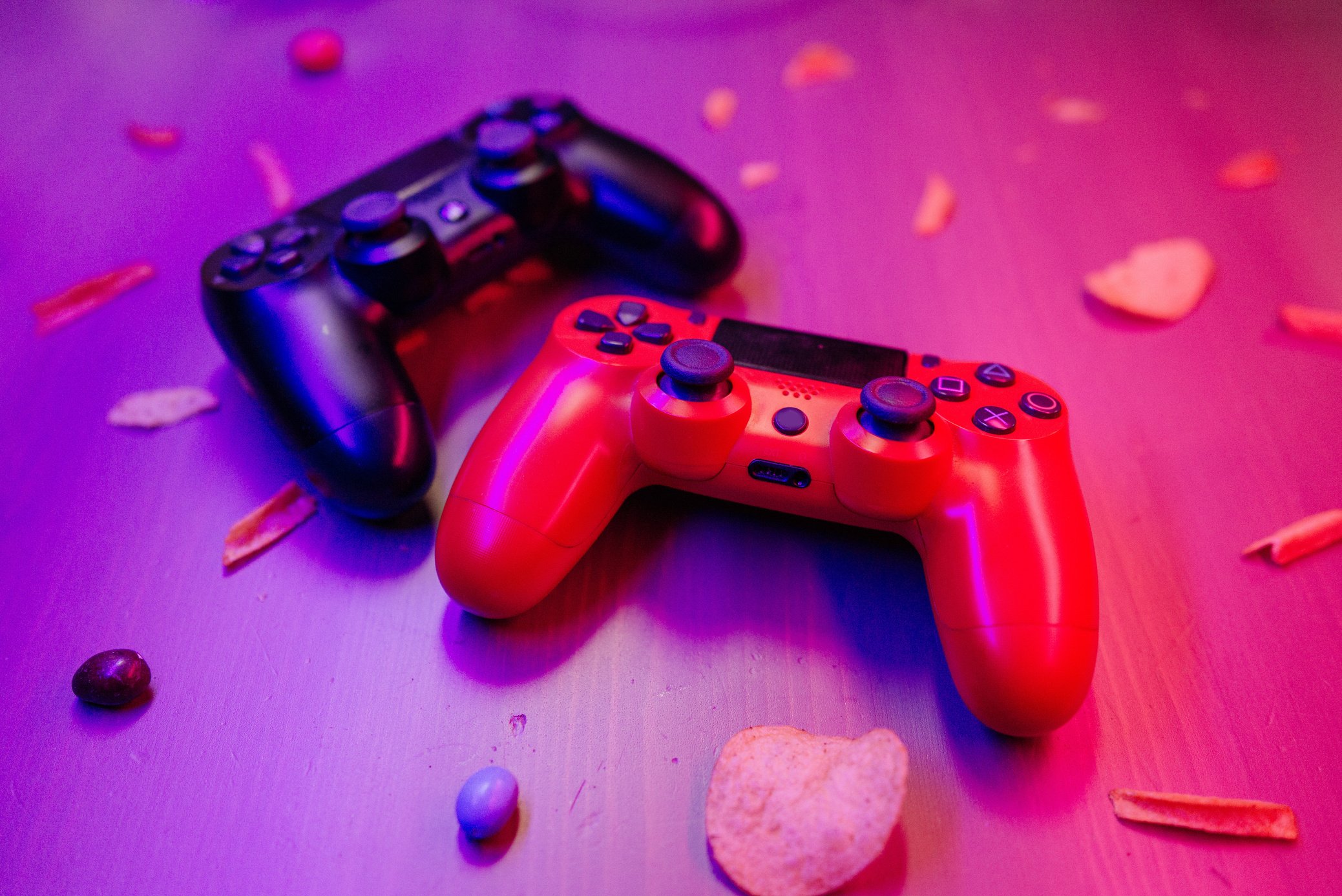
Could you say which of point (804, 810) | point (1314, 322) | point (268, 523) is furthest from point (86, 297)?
point (1314, 322)

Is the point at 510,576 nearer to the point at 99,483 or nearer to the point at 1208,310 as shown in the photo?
the point at 99,483

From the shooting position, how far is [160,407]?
2.10 feet

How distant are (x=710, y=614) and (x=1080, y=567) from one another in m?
0.21

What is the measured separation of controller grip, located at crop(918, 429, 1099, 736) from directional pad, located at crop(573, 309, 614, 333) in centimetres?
23

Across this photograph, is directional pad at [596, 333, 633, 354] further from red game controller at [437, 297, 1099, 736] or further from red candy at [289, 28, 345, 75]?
red candy at [289, 28, 345, 75]

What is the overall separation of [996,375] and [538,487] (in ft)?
0.94

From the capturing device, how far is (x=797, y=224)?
79 cm

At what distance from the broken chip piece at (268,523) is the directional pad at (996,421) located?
0.43m

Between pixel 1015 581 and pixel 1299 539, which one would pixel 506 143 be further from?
pixel 1299 539

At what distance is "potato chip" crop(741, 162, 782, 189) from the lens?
32.8 inches

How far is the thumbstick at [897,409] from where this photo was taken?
455mm

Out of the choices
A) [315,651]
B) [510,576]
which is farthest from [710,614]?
[315,651]

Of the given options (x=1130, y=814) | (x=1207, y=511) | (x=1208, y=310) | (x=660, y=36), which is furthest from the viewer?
(x=660, y=36)

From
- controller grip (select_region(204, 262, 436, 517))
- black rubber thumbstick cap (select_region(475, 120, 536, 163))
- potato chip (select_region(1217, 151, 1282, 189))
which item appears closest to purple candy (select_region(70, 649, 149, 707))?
controller grip (select_region(204, 262, 436, 517))
